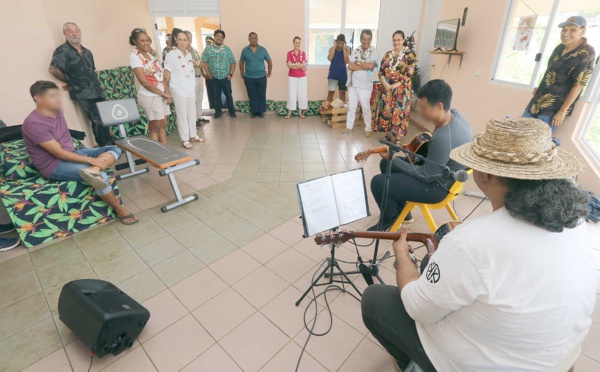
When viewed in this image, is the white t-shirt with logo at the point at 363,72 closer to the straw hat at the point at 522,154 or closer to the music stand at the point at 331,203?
the music stand at the point at 331,203

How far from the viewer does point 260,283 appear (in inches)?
79.0

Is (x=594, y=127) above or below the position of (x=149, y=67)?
below

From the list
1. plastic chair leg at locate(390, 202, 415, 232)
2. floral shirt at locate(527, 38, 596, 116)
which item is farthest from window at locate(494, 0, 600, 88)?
plastic chair leg at locate(390, 202, 415, 232)

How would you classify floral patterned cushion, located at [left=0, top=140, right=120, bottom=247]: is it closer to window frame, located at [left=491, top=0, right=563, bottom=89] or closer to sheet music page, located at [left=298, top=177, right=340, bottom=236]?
sheet music page, located at [left=298, top=177, right=340, bottom=236]

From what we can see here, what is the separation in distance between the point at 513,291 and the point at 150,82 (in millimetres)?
4113

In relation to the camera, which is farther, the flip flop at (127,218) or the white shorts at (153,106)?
the white shorts at (153,106)

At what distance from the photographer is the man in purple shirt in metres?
2.31

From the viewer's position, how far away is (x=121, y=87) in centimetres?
449

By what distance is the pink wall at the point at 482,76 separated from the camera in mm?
3459

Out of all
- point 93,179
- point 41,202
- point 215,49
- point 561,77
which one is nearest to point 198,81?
point 215,49

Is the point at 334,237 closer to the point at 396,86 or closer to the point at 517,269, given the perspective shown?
the point at 517,269

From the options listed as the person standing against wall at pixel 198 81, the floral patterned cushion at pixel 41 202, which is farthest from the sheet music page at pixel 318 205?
the person standing against wall at pixel 198 81

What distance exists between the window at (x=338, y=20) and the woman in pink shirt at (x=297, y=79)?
0.80 m

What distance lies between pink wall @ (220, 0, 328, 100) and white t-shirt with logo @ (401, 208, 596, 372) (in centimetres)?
622
